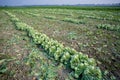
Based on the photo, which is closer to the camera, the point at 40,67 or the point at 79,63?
the point at 79,63

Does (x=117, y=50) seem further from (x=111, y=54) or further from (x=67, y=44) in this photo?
(x=67, y=44)

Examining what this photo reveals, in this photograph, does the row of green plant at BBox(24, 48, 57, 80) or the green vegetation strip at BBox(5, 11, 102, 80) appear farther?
the row of green plant at BBox(24, 48, 57, 80)

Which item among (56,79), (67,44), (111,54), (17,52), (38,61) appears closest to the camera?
(56,79)

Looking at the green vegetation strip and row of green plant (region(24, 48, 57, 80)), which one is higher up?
the green vegetation strip

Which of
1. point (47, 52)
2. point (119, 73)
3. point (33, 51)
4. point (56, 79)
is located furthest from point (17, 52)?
point (119, 73)

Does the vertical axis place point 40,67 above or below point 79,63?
below

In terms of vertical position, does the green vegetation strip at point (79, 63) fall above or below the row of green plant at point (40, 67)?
above

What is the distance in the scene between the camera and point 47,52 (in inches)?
227

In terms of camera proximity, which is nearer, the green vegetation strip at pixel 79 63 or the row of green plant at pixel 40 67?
the green vegetation strip at pixel 79 63

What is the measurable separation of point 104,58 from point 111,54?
0.53 meters

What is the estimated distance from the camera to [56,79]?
3.96 metres

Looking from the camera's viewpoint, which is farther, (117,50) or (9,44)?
(9,44)

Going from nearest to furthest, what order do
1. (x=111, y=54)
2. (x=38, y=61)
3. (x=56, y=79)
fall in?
1. (x=56, y=79)
2. (x=38, y=61)
3. (x=111, y=54)

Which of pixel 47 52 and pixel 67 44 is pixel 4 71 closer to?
pixel 47 52
